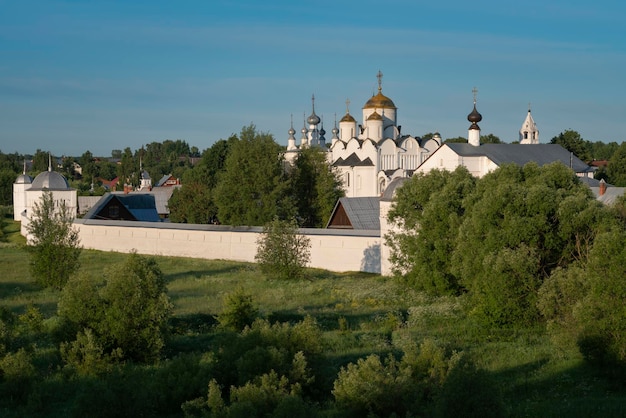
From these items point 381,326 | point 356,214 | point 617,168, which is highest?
point 617,168

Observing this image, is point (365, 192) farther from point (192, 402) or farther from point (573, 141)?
point (192, 402)

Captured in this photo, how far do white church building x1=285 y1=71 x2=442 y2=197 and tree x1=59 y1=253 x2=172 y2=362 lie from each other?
33.5 m

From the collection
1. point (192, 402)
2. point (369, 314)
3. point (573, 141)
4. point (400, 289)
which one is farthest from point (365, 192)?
point (192, 402)

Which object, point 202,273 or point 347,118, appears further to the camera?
point 347,118

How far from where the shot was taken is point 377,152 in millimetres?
49031

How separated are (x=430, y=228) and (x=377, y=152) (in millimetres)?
26638

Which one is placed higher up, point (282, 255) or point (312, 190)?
point (312, 190)

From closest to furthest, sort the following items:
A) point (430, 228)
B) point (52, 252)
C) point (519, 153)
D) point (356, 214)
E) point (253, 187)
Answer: point (430, 228), point (52, 252), point (356, 214), point (253, 187), point (519, 153)

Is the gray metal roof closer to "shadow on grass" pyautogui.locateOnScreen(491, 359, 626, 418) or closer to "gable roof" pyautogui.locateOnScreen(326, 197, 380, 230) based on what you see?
"gable roof" pyautogui.locateOnScreen(326, 197, 380, 230)

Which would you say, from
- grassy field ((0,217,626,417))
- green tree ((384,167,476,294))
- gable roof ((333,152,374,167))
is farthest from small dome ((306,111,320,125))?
green tree ((384,167,476,294))

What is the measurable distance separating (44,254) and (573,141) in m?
47.9

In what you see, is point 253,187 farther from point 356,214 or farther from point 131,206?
point 131,206

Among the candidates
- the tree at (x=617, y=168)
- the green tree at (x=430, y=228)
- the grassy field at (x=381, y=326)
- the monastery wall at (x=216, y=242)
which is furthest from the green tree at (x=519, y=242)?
the tree at (x=617, y=168)

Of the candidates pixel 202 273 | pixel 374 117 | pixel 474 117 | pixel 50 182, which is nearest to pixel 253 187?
pixel 202 273
